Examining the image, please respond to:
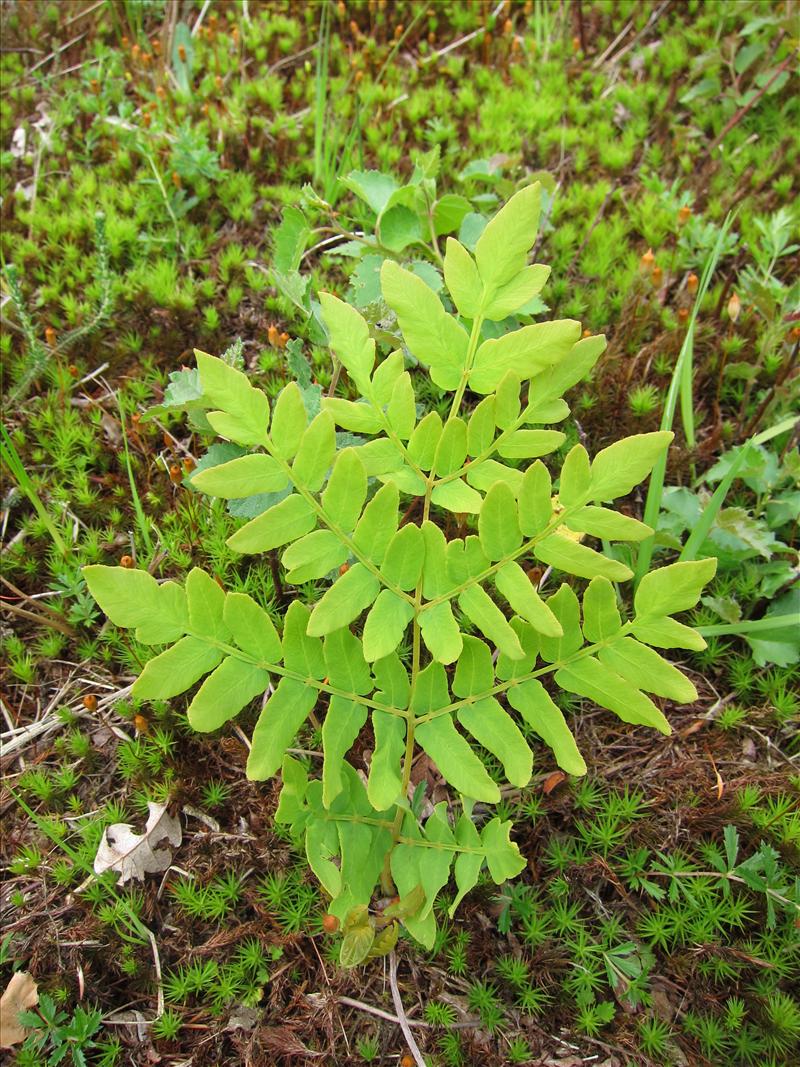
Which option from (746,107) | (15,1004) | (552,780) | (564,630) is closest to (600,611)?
(564,630)

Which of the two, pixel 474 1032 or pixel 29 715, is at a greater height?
pixel 29 715

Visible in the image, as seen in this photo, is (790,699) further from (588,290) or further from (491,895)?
(588,290)

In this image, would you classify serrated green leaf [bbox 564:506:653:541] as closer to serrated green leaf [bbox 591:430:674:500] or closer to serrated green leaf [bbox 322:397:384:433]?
serrated green leaf [bbox 591:430:674:500]

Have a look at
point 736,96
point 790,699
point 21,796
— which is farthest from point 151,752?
point 736,96

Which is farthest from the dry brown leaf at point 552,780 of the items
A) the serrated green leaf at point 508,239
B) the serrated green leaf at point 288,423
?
the serrated green leaf at point 508,239

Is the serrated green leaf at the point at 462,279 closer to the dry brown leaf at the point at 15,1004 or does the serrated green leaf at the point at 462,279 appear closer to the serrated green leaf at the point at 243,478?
the serrated green leaf at the point at 243,478

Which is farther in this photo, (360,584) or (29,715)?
(29,715)
